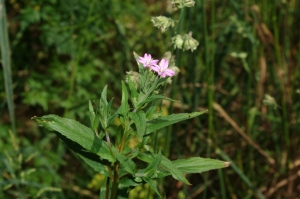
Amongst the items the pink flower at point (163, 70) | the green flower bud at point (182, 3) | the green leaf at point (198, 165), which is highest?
the green flower bud at point (182, 3)

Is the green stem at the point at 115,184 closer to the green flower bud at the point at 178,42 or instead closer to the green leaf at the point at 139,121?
the green leaf at the point at 139,121

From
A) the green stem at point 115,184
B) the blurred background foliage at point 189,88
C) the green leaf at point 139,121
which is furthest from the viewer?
the blurred background foliage at point 189,88

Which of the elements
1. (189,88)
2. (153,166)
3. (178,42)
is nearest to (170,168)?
(153,166)

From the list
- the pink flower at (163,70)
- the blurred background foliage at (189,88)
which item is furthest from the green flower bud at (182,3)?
the blurred background foliage at (189,88)

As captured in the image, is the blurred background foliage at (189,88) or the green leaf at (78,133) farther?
the blurred background foliage at (189,88)

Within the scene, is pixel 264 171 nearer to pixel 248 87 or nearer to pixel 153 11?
pixel 248 87

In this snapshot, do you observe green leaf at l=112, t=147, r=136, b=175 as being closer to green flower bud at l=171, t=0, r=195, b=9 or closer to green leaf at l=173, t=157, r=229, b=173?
green leaf at l=173, t=157, r=229, b=173

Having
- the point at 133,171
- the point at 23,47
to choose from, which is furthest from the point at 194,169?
the point at 23,47

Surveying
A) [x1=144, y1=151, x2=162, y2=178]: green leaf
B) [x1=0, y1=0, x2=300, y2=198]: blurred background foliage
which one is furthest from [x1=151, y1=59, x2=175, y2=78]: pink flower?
[x1=0, y1=0, x2=300, y2=198]: blurred background foliage
